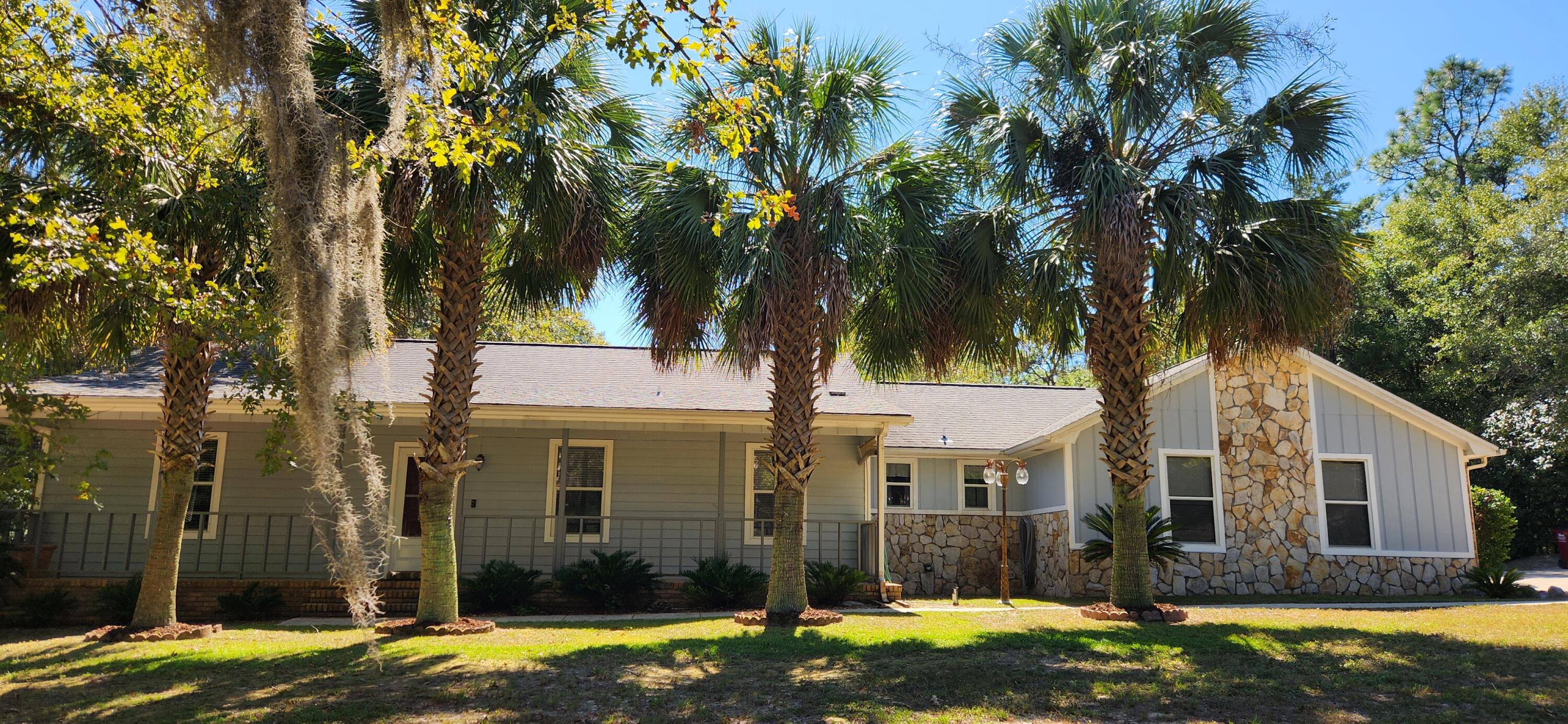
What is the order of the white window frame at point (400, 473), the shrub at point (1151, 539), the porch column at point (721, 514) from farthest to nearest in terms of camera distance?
the white window frame at point (400, 473)
the shrub at point (1151, 539)
the porch column at point (721, 514)

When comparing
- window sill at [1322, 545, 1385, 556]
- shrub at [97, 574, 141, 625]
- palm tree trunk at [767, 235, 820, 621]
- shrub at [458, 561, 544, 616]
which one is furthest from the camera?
window sill at [1322, 545, 1385, 556]

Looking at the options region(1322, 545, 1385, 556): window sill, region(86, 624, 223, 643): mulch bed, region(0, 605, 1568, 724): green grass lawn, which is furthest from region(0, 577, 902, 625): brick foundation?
region(1322, 545, 1385, 556): window sill

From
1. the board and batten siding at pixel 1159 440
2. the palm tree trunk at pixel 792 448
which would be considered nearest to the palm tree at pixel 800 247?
the palm tree trunk at pixel 792 448

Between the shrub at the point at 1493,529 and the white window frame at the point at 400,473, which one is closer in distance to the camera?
the white window frame at the point at 400,473

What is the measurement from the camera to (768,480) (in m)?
14.5

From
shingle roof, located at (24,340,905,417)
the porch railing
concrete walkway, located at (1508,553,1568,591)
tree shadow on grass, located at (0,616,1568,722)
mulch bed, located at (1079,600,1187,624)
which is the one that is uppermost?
shingle roof, located at (24,340,905,417)

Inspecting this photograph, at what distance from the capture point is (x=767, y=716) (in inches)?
242

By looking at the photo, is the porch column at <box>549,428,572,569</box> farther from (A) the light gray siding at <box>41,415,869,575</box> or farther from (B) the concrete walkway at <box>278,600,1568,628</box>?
(B) the concrete walkway at <box>278,600,1568,628</box>

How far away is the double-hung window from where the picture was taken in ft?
56.7

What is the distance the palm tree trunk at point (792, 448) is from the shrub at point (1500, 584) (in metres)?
10.3

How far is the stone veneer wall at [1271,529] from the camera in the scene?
46.6ft

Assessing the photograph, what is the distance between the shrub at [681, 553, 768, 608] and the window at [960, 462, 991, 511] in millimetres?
6235

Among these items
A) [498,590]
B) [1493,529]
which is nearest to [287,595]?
[498,590]

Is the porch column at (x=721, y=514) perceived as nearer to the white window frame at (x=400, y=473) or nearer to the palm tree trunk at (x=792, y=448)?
the palm tree trunk at (x=792, y=448)
